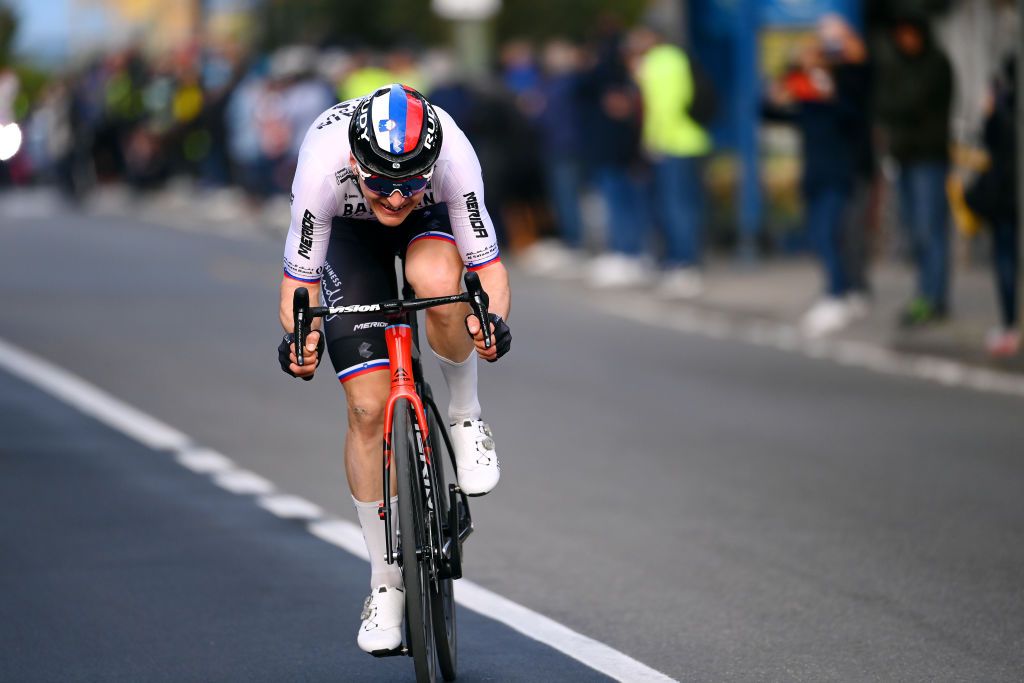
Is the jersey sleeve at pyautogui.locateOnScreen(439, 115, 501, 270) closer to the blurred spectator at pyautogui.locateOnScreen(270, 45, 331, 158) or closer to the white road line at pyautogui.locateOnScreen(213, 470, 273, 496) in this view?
the white road line at pyautogui.locateOnScreen(213, 470, 273, 496)

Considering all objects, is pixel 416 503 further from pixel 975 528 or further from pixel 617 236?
pixel 617 236

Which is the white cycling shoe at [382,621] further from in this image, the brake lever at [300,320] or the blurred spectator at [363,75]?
the blurred spectator at [363,75]

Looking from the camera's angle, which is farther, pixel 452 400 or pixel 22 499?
pixel 22 499

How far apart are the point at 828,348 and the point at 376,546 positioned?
387 inches

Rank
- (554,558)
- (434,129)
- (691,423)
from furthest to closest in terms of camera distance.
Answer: (691,423)
(554,558)
(434,129)

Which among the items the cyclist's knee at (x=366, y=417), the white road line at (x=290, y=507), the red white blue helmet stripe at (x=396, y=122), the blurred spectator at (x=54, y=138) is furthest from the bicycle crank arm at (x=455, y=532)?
the blurred spectator at (x=54, y=138)

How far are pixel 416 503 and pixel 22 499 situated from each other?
410 centimetres

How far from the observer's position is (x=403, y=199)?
635cm

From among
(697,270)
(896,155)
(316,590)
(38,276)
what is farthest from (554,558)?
(38,276)

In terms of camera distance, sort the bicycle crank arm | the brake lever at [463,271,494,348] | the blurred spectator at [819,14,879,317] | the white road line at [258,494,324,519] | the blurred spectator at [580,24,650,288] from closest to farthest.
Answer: the brake lever at [463,271,494,348] → the bicycle crank arm → the white road line at [258,494,324,519] → the blurred spectator at [819,14,879,317] → the blurred spectator at [580,24,650,288]

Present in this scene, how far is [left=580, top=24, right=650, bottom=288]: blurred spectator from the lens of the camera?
2111cm

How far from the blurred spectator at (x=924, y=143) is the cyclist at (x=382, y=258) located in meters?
10.0

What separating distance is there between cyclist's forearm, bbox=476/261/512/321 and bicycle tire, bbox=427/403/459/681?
0.38 m

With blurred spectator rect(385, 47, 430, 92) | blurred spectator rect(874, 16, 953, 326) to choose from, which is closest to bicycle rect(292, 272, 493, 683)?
blurred spectator rect(874, 16, 953, 326)
